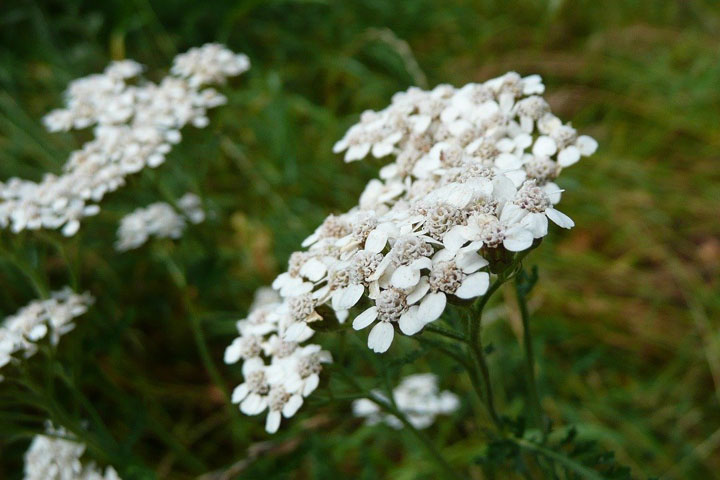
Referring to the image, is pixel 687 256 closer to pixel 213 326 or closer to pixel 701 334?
pixel 701 334

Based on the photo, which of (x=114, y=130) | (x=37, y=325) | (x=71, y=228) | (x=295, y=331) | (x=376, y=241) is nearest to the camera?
(x=376, y=241)

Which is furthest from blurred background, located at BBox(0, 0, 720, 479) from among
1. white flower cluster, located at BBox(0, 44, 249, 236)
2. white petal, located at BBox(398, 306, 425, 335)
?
white petal, located at BBox(398, 306, 425, 335)

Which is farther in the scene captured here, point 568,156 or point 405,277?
point 568,156

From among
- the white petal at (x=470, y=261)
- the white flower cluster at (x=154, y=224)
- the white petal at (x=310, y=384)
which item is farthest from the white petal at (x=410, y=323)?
the white flower cluster at (x=154, y=224)

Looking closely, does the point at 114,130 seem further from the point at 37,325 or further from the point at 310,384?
the point at 310,384

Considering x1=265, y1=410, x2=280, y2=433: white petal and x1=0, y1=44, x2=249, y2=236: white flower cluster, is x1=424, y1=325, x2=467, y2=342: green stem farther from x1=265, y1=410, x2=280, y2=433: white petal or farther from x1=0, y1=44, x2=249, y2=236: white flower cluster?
x1=0, y1=44, x2=249, y2=236: white flower cluster

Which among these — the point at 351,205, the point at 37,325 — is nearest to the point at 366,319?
the point at 37,325
